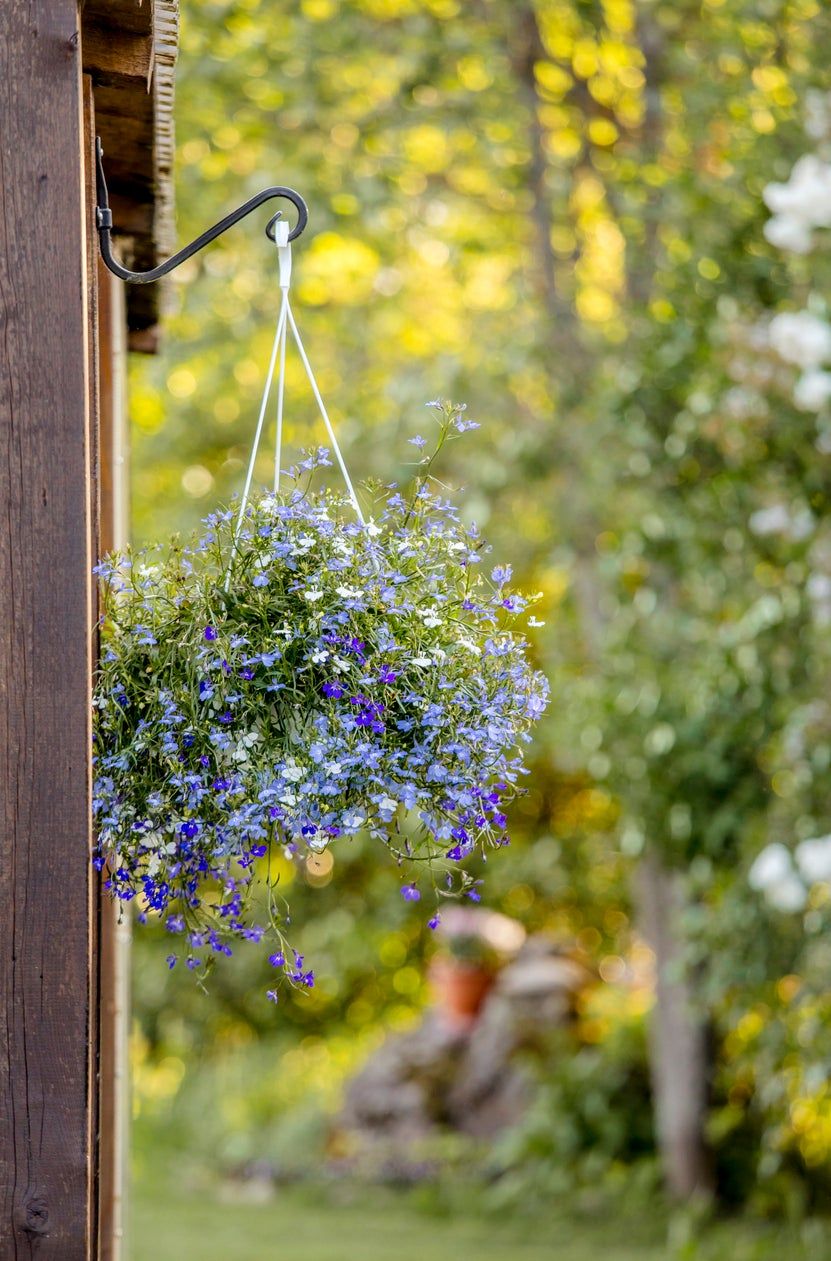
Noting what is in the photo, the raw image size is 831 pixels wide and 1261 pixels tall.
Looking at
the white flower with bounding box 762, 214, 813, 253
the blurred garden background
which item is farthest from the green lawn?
the white flower with bounding box 762, 214, 813, 253

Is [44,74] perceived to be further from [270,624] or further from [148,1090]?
[148,1090]

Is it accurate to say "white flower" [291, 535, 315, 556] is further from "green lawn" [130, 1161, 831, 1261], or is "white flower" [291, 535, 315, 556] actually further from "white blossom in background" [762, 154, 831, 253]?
"green lawn" [130, 1161, 831, 1261]

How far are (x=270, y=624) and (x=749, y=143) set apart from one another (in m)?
3.39

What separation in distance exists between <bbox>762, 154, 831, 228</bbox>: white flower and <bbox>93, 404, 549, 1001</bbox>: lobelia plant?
2.14m

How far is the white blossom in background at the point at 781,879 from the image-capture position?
12.1 feet

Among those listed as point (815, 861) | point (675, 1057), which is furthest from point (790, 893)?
point (675, 1057)

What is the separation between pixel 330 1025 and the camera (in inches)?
328

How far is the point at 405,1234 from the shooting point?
5.82 metres

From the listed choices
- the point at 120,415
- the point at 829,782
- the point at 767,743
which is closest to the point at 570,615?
the point at 767,743

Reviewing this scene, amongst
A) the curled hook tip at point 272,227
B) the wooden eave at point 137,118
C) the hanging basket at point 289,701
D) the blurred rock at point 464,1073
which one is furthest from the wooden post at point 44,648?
the blurred rock at point 464,1073

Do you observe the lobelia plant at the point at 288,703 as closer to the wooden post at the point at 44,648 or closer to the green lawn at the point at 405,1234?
the wooden post at the point at 44,648

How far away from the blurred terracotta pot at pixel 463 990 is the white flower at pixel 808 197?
4.80 meters

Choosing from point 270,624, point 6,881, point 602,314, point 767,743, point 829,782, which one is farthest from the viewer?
point 602,314

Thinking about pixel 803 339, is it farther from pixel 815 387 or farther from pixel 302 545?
pixel 302 545
